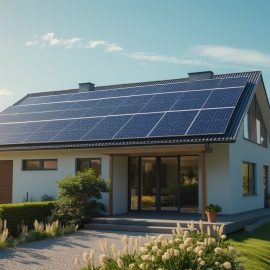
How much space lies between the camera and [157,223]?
16.1 meters

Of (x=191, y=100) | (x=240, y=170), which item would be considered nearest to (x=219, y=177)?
(x=240, y=170)

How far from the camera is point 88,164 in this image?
2067 centimetres

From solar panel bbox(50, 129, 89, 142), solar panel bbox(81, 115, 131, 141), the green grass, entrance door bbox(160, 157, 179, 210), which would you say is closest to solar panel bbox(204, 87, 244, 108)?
entrance door bbox(160, 157, 179, 210)

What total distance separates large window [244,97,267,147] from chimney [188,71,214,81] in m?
2.69

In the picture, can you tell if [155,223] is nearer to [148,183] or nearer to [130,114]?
[148,183]

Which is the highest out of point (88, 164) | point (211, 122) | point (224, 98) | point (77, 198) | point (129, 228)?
point (224, 98)

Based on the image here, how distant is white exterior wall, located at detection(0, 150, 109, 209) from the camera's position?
812 inches

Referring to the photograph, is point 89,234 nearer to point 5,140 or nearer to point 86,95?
point 5,140

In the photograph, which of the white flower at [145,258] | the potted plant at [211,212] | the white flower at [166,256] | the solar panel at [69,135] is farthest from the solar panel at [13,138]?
the white flower at [166,256]

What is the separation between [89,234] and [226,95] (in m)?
8.87

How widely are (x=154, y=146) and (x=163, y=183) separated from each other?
10.1 ft

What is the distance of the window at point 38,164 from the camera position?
70.8 feet

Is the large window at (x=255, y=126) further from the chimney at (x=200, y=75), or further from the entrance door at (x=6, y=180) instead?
the entrance door at (x=6, y=180)

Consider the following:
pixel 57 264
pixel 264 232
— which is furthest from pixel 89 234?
pixel 264 232
